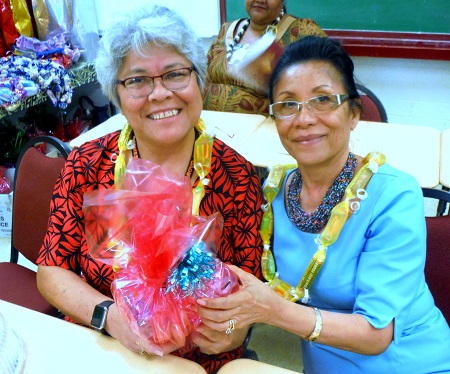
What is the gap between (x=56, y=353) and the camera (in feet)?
3.57

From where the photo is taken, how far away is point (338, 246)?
125 cm

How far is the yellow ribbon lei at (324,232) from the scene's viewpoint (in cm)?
122

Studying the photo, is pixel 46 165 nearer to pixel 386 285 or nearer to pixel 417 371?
pixel 386 285

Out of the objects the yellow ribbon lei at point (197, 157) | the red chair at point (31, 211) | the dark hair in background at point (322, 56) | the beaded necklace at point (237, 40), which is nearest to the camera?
the dark hair in background at point (322, 56)

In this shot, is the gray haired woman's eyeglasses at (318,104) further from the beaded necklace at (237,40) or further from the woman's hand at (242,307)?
the beaded necklace at (237,40)

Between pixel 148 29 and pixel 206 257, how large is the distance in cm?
67

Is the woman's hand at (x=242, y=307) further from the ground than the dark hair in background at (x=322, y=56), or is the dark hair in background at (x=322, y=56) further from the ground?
the dark hair in background at (x=322, y=56)

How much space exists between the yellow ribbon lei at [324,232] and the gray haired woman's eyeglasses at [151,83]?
18.7 inches

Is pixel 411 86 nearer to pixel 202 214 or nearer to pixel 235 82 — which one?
pixel 235 82

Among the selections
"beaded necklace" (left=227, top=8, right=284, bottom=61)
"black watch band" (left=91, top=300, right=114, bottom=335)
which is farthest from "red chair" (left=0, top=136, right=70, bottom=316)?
"beaded necklace" (left=227, top=8, right=284, bottom=61)

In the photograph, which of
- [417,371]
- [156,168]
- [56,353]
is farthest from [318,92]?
[56,353]

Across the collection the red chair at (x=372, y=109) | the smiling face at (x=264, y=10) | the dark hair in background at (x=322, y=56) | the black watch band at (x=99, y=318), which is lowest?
the red chair at (x=372, y=109)

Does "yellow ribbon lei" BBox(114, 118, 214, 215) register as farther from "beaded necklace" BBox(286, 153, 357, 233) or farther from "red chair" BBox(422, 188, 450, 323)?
"red chair" BBox(422, 188, 450, 323)

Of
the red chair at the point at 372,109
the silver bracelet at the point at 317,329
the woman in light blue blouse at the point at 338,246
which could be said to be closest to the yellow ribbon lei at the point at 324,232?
the woman in light blue blouse at the point at 338,246
